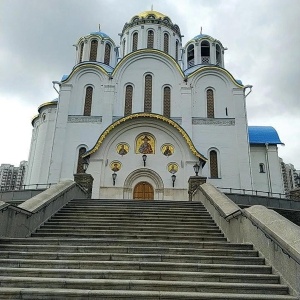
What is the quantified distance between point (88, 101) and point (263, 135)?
13064 mm

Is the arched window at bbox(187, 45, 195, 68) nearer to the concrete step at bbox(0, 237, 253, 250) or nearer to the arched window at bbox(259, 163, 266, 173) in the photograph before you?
the arched window at bbox(259, 163, 266, 173)

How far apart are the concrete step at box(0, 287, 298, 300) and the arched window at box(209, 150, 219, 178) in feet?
51.1

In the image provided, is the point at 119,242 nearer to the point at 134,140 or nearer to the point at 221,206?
the point at 221,206

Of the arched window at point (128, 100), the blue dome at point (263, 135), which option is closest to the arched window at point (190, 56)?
the arched window at point (128, 100)

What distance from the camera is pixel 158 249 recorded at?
591 cm

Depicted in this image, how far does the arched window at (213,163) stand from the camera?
19812mm

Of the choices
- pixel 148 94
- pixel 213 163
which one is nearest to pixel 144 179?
pixel 213 163

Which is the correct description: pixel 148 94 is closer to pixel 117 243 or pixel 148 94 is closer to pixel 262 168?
pixel 262 168

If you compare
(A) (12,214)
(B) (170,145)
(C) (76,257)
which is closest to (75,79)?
(B) (170,145)

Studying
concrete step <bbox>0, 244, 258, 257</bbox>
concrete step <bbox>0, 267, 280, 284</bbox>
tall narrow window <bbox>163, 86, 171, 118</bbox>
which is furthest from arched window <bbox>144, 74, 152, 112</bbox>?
concrete step <bbox>0, 267, 280, 284</bbox>

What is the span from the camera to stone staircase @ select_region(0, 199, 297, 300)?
4.45 m

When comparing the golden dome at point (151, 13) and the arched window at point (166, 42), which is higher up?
the golden dome at point (151, 13)

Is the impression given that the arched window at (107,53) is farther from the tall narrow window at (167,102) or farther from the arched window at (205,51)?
the arched window at (205,51)

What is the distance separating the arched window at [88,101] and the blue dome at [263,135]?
11719 millimetres
